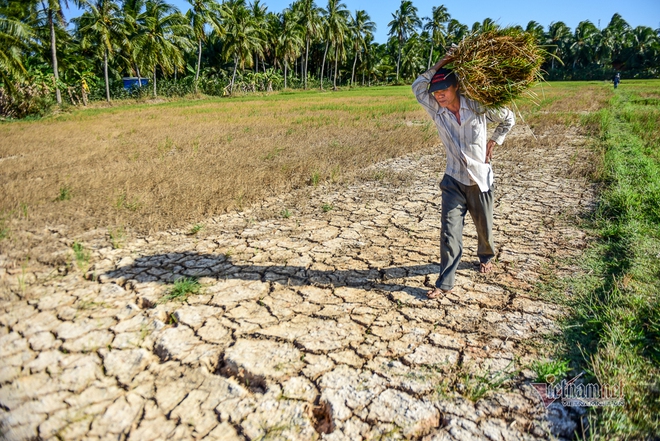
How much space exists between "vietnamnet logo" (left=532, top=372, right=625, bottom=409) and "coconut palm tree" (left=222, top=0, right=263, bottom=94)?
35.2 metres

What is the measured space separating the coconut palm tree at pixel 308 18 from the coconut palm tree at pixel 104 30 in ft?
58.2

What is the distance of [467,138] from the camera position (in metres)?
3.03

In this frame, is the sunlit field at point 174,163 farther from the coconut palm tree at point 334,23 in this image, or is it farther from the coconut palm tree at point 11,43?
the coconut palm tree at point 334,23

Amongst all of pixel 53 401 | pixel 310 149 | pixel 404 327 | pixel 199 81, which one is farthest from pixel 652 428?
pixel 199 81

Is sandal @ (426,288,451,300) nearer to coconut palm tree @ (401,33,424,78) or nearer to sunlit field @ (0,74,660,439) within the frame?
sunlit field @ (0,74,660,439)

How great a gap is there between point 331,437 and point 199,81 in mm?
35895

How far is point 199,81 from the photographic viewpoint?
113 ft

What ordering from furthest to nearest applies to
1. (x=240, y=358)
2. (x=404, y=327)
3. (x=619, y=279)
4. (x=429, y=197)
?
1. (x=429, y=197)
2. (x=619, y=279)
3. (x=404, y=327)
4. (x=240, y=358)

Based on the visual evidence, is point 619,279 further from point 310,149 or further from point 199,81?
point 199,81

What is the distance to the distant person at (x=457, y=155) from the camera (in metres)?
3.02

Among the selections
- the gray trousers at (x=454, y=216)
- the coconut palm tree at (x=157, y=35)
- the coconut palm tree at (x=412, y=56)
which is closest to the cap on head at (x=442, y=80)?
the gray trousers at (x=454, y=216)

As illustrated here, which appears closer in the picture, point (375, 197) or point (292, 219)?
point (292, 219)

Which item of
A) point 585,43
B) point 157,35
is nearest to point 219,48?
point 157,35

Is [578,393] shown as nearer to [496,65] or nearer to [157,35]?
[496,65]
